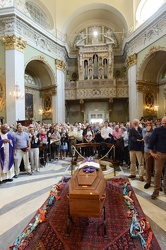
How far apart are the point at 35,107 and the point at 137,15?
12879 millimetres

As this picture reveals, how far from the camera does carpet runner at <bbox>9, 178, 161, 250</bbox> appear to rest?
2385 mm

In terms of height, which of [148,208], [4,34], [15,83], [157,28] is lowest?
[148,208]

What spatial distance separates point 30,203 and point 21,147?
237cm

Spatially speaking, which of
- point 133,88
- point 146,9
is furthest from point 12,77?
point 146,9

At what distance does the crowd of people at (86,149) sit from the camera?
399cm

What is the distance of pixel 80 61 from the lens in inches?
678

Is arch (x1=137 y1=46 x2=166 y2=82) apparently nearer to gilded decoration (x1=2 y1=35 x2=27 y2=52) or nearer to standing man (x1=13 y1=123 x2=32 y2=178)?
gilded decoration (x1=2 y1=35 x2=27 y2=52)

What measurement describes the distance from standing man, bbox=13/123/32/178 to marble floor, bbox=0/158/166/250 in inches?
13.3

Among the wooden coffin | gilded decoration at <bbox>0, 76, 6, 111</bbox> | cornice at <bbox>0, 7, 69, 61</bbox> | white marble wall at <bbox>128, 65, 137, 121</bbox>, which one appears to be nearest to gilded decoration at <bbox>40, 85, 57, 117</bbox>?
cornice at <bbox>0, 7, 69, 61</bbox>

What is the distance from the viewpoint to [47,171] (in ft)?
20.4

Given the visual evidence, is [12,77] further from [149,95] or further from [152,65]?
[149,95]

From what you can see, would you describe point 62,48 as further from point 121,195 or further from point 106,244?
point 106,244

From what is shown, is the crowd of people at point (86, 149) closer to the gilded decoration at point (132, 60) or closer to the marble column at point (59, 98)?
the marble column at point (59, 98)

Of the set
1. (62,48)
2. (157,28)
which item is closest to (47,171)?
(157,28)
